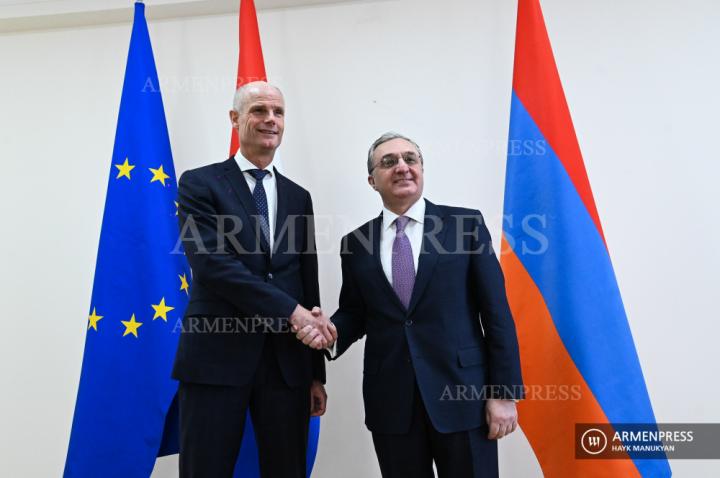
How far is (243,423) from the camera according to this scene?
1.51 metres

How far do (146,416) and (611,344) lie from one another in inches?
71.3

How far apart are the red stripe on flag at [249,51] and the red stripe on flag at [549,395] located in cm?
138

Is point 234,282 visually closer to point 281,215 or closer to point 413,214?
point 281,215

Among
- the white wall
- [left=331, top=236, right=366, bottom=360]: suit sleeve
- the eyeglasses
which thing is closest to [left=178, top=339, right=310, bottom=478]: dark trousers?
[left=331, top=236, right=366, bottom=360]: suit sleeve

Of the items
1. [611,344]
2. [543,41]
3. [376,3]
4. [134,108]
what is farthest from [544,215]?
[134,108]

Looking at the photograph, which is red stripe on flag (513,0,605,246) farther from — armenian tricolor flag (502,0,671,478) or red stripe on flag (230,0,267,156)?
red stripe on flag (230,0,267,156)

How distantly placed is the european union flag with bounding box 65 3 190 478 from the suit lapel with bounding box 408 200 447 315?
1068mm

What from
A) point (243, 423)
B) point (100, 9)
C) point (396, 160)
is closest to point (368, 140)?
point (396, 160)

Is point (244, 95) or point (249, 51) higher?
point (249, 51)

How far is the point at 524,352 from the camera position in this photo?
1941 mm

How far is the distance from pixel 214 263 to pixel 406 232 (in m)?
0.62

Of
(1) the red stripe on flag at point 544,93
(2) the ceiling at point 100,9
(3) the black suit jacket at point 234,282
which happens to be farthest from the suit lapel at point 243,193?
(2) the ceiling at point 100,9

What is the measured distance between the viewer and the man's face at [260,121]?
1650mm

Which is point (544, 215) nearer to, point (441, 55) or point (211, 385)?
point (441, 55)
